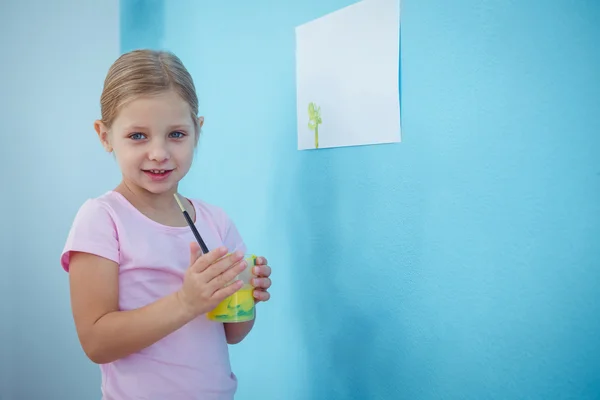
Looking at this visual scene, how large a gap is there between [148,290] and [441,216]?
16.2 inches

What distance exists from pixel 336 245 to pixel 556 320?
351 mm

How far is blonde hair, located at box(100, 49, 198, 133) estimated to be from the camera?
0.66 m

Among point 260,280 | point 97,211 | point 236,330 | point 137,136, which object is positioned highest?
point 137,136

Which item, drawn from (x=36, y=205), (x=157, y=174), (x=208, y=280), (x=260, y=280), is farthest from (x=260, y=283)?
(x=36, y=205)

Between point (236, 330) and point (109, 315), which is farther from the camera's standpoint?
point (236, 330)

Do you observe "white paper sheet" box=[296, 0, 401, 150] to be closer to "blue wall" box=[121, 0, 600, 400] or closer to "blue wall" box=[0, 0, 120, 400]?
"blue wall" box=[121, 0, 600, 400]

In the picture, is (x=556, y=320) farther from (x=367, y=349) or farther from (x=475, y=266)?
(x=367, y=349)

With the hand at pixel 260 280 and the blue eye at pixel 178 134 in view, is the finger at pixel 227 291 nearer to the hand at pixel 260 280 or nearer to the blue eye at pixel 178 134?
the hand at pixel 260 280

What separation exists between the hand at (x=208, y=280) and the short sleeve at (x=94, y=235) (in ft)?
0.39

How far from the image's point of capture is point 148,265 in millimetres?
648

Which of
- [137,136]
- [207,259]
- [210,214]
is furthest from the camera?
[210,214]

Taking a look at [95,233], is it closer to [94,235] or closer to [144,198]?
[94,235]

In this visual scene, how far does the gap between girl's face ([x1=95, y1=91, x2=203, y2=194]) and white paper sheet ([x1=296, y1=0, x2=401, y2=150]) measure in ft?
0.74

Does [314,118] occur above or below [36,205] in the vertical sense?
above
